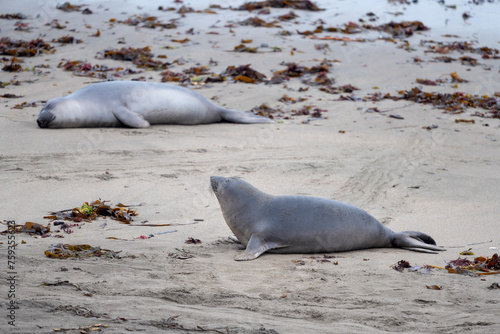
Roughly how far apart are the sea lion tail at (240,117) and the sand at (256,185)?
0.25 meters

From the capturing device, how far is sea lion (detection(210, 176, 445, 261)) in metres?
3.92

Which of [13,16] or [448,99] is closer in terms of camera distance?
[448,99]

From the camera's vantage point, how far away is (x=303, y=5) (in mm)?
14922

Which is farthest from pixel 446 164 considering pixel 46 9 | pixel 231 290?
pixel 46 9

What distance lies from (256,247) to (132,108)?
14.5 ft

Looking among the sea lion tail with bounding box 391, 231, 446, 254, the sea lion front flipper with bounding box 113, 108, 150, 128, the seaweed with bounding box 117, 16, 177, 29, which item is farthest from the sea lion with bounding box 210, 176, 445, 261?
the seaweed with bounding box 117, 16, 177, 29

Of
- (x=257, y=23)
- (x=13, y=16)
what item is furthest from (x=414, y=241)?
(x=13, y=16)

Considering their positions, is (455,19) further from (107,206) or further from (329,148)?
(107,206)

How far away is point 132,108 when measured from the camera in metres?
7.76

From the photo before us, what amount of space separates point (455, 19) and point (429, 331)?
13.8 meters

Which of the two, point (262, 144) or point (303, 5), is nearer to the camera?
point (262, 144)

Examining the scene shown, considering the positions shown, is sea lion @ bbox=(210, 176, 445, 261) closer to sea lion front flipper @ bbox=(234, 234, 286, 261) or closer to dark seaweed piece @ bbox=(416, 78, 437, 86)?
sea lion front flipper @ bbox=(234, 234, 286, 261)

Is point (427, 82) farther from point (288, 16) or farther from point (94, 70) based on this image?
point (94, 70)

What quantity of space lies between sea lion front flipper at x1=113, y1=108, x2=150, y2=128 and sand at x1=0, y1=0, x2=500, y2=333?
0.54 feet
